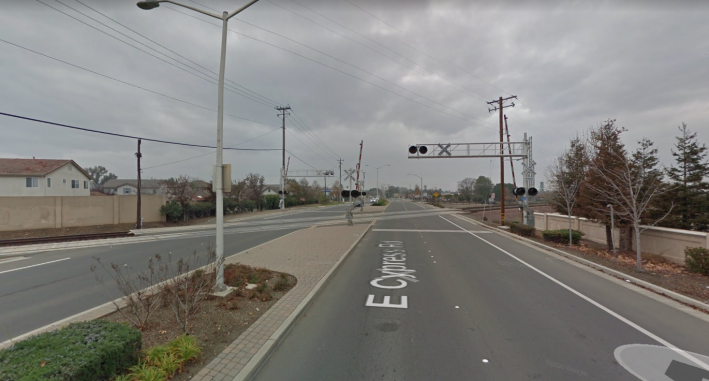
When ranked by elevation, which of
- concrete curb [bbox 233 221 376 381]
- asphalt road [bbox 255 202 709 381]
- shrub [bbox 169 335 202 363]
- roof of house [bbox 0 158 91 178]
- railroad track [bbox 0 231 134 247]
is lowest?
railroad track [bbox 0 231 134 247]

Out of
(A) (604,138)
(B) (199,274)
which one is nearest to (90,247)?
(B) (199,274)

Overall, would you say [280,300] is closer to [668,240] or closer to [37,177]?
[668,240]

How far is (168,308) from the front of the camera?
15.4 ft

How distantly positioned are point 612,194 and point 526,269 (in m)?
5.64

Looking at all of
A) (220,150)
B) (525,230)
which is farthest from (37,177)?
(525,230)

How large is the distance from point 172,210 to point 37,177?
21.7 m

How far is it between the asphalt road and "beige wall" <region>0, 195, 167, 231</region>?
79.3ft

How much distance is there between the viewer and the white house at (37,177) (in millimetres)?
29766

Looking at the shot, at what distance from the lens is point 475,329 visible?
4.18 metres

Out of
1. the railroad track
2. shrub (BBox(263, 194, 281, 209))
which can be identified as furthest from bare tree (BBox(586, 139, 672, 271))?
shrub (BBox(263, 194, 281, 209))

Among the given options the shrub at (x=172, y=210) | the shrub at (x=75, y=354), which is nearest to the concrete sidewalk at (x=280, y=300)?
the shrub at (x=75, y=354)

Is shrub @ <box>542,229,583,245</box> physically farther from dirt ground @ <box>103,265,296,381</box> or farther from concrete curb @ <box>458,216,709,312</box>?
dirt ground @ <box>103,265,296,381</box>

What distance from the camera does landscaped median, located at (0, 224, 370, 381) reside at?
7.83ft

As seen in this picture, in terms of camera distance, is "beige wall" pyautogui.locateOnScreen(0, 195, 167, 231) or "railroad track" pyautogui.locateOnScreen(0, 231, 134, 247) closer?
"railroad track" pyautogui.locateOnScreen(0, 231, 134, 247)
